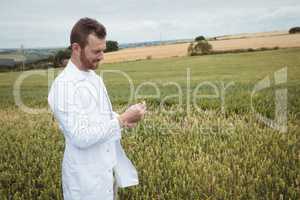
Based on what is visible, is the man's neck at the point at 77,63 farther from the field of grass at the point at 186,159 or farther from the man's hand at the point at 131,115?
the field of grass at the point at 186,159

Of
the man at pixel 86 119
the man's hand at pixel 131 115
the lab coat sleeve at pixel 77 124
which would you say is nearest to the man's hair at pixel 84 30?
the man at pixel 86 119

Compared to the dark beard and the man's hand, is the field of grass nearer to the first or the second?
the man's hand

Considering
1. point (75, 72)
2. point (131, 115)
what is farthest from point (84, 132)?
point (75, 72)

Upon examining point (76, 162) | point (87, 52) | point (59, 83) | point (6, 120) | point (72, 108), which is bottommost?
point (6, 120)

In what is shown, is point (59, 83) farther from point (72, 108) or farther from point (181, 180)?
point (181, 180)

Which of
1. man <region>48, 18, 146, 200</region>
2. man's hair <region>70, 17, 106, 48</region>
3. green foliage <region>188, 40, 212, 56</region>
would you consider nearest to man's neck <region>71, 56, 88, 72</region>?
man <region>48, 18, 146, 200</region>

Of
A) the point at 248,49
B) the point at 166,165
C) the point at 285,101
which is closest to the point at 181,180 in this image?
the point at 166,165

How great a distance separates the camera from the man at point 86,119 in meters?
2.78

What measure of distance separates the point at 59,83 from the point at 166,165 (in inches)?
109

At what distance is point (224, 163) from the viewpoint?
518 centimetres

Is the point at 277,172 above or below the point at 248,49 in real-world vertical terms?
below

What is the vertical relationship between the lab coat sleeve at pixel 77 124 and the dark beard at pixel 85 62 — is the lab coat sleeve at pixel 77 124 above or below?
below

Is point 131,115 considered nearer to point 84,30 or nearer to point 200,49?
point 84,30

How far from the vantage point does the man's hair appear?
2.91 m
